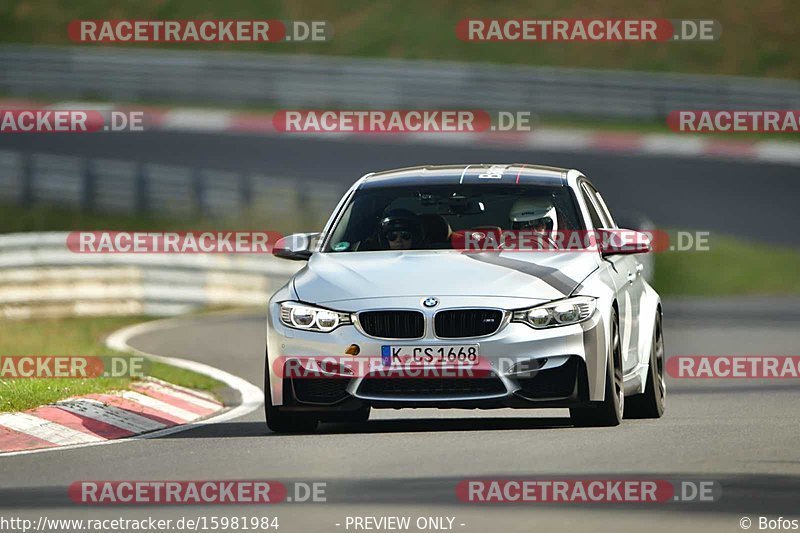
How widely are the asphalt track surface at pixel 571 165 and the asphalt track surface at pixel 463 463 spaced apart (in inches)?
781

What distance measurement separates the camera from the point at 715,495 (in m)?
8.61

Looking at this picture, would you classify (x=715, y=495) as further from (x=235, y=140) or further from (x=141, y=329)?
(x=235, y=140)

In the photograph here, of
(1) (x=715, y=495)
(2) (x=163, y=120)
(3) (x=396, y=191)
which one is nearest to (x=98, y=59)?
(2) (x=163, y=120)

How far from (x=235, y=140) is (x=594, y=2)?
19.1 m

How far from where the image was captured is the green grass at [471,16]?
5359cm

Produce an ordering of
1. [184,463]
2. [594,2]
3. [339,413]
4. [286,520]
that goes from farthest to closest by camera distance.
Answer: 1. [594,2]
2. [339,413]
3. [184,463]
4. [286,520]

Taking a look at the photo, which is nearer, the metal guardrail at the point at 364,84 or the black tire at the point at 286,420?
the black tire at the point at 286,420

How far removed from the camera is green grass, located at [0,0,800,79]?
2110 inches

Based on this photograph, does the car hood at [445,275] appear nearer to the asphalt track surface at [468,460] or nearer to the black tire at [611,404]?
the black tire at [611,404]

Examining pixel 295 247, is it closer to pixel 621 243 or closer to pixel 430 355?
pixel 430 355

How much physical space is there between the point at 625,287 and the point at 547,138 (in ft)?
90.2

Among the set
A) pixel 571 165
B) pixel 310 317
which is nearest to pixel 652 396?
pixel 310 317

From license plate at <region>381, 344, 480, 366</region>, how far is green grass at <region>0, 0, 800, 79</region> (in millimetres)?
42280

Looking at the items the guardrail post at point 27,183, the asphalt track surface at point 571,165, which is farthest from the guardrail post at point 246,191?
the guardrail post at point 27,183
